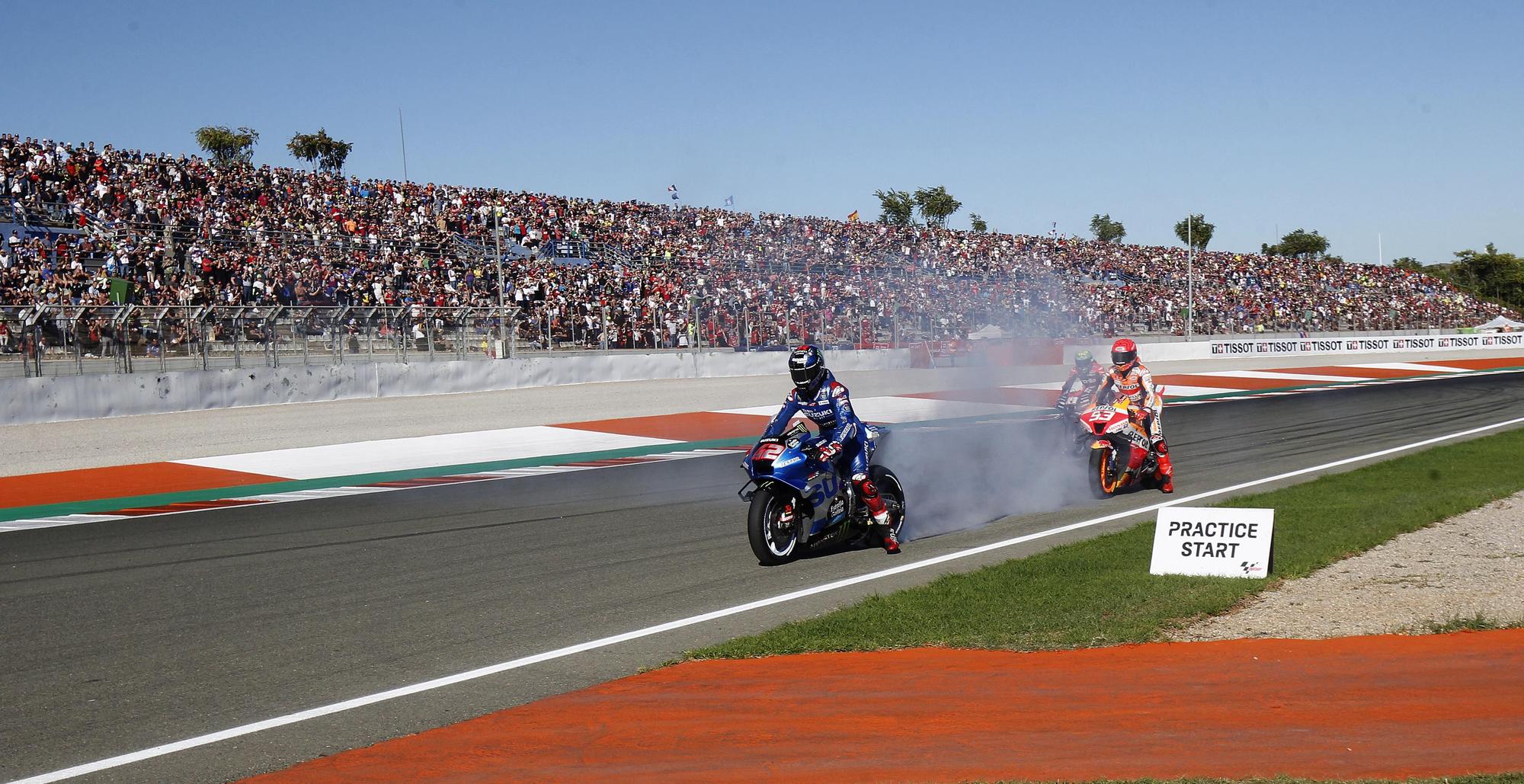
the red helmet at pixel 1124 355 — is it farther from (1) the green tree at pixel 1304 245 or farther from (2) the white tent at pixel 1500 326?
(1) the green tree at pixel 1304 245

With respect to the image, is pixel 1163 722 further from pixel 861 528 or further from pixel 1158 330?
pixel 1158 330

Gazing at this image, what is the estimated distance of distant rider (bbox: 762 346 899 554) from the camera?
9.52 metres

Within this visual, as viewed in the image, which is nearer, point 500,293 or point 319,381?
point 319,381

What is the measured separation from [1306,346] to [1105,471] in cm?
3805

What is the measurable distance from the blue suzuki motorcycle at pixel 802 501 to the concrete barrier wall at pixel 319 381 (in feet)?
52.3

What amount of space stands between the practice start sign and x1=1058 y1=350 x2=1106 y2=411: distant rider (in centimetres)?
615

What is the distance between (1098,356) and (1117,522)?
89.9ft

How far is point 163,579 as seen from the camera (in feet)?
29.2

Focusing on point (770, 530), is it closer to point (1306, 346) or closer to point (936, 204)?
point (1306, 346)

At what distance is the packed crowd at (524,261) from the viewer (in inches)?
1096

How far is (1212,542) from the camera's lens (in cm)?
816

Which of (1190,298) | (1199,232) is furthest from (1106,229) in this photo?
(1190,298)

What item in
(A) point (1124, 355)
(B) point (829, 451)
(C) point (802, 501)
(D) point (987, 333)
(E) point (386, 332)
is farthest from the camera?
(D) point (987, 333)

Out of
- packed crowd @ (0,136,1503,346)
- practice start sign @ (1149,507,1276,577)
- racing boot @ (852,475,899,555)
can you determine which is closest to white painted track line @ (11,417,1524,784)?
practice start sign @ (1149,507,1276,577)
